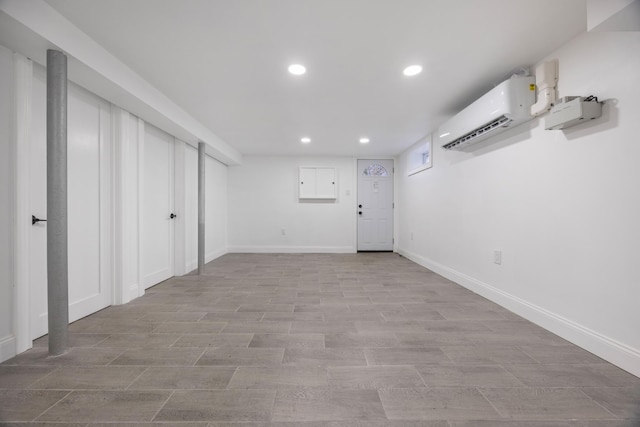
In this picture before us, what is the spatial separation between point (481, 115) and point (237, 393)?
3135 millimetres

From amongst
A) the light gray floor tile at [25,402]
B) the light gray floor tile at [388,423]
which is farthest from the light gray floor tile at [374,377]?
the light gray floor tile at [25,402]

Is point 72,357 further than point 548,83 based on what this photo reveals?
No

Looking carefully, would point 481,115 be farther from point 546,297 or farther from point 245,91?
point 245,91

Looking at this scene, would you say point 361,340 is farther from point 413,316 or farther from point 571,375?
point 571,375

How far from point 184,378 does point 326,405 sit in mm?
865

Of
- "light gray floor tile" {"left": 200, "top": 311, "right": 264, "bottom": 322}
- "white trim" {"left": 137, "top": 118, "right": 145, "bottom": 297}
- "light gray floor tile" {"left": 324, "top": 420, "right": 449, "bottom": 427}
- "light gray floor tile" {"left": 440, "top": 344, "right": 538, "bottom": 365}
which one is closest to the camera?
"light gray floor tile" {"left": 324, "top": 420, "right": 449, "bottom": 427}

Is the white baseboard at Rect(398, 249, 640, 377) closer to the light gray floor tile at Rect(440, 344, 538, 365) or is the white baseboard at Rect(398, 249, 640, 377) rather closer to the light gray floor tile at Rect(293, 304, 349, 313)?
the light gray floor tile at Rect(440, 344, 538, 365)

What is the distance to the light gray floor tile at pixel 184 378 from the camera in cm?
143

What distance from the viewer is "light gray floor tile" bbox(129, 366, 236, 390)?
1.43m

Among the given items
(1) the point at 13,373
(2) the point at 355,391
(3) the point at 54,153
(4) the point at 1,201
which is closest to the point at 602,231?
(2) the point at 355,391

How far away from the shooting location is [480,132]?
2744mm

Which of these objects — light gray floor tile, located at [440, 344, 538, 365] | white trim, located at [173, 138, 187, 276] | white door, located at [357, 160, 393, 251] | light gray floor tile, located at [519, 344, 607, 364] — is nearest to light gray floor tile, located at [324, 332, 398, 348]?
light gray floor tile, located at [440, 344, 538, 365]

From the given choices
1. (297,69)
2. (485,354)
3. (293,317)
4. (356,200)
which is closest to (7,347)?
(293,317)

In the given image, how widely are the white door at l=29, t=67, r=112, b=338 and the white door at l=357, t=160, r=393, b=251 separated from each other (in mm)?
4895
